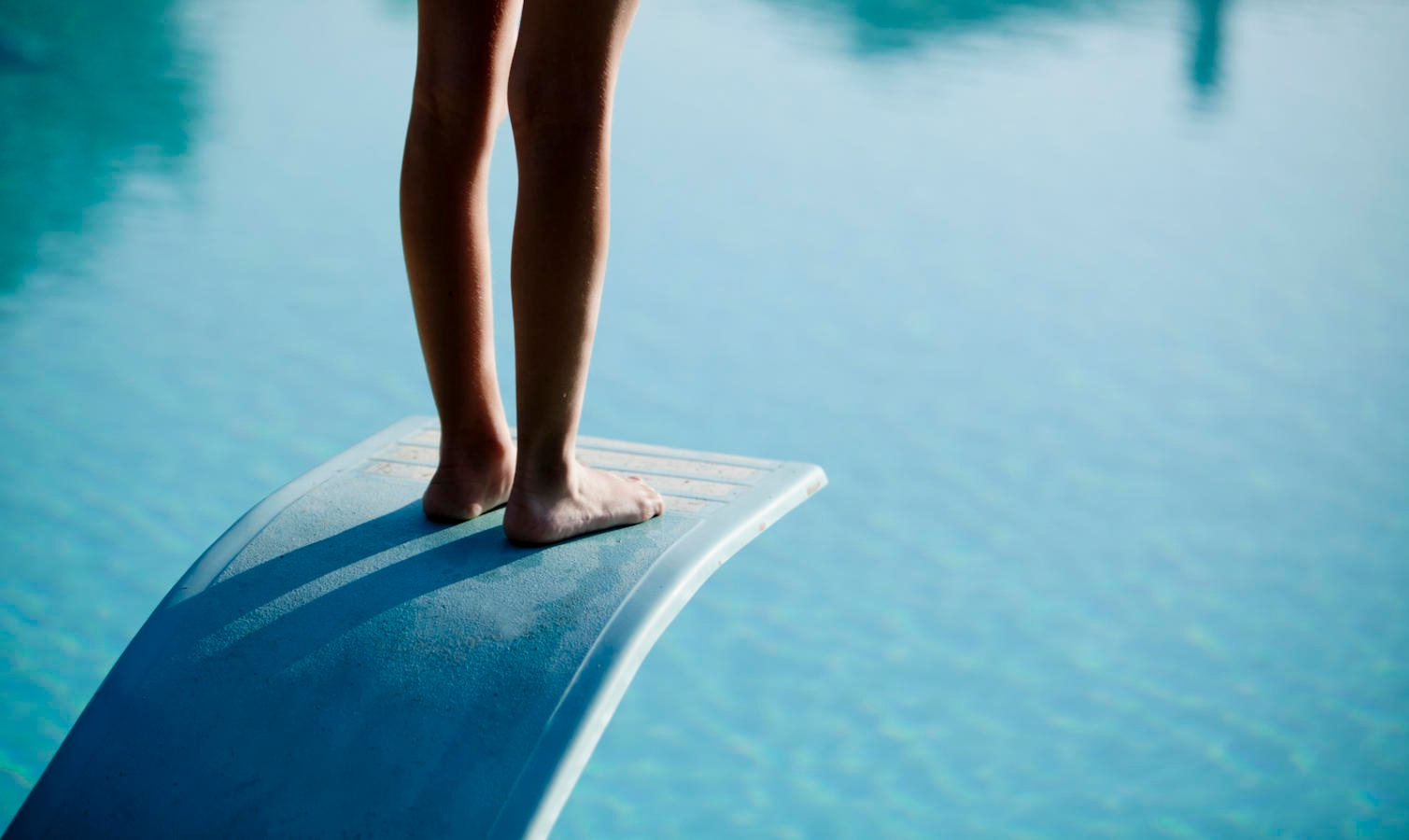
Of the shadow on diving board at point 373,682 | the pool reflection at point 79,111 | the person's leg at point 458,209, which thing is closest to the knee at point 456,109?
the person's leg at point 458,209

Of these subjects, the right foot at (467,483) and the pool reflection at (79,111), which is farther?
the pool reflection at (79,111)

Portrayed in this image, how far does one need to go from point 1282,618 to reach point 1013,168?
3.42 metres

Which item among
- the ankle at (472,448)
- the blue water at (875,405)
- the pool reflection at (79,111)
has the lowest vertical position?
the blue water at (875,405)

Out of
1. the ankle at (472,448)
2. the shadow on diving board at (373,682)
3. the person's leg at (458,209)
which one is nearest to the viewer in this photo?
the shadow on diving board at (373,682)

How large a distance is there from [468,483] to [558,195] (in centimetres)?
40

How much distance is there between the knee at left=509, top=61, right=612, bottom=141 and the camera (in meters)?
1.16

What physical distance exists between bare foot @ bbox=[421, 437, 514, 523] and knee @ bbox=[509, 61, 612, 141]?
1.34ft

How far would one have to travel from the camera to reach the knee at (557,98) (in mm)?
1158

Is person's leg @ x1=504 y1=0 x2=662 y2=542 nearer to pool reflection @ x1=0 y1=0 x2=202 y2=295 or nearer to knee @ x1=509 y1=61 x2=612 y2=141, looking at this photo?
knee @ x1=509 y1=61 x2=612 y2=141

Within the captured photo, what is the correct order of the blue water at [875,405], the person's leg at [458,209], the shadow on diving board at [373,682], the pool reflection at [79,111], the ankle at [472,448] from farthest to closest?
1. the pool reflection at [79,111]
2. the blue water at [875,405]
3. the ankle at [472,448]
4. the person's leg at [458,209]
5. the shadow on diving board at [373,682]

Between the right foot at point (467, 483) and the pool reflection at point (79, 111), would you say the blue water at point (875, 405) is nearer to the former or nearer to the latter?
the pool reflection at point (79, 111)

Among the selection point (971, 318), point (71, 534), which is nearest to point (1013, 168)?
point (971, 318)

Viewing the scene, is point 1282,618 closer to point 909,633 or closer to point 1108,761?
point 1108,761

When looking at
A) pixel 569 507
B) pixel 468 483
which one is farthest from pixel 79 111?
pixel 569 507
